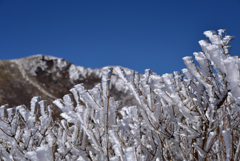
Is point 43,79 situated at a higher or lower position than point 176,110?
higher

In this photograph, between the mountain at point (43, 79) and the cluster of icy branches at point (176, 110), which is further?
the mountain at point (43, 79)

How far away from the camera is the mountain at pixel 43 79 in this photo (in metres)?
66.1

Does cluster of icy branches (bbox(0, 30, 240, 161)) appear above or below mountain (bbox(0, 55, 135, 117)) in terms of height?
below

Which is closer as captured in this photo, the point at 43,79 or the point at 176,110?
the point at 176,110

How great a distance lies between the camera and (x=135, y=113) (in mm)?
3150

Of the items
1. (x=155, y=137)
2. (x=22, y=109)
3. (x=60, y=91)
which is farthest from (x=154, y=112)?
(x=60, y=91)

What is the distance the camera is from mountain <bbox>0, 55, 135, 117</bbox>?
66125mm

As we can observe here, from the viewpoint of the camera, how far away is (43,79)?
8106cm

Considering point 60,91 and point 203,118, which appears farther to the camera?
point 60,91

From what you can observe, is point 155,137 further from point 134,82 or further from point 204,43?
point 204,43

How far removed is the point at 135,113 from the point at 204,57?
1422mm

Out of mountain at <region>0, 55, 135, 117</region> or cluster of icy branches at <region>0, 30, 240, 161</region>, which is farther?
mountain at <region>0, 55, 135, 117</region>

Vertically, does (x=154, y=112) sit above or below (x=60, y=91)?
below

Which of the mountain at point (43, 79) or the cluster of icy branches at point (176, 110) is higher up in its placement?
the mountain at point (43, 79)
